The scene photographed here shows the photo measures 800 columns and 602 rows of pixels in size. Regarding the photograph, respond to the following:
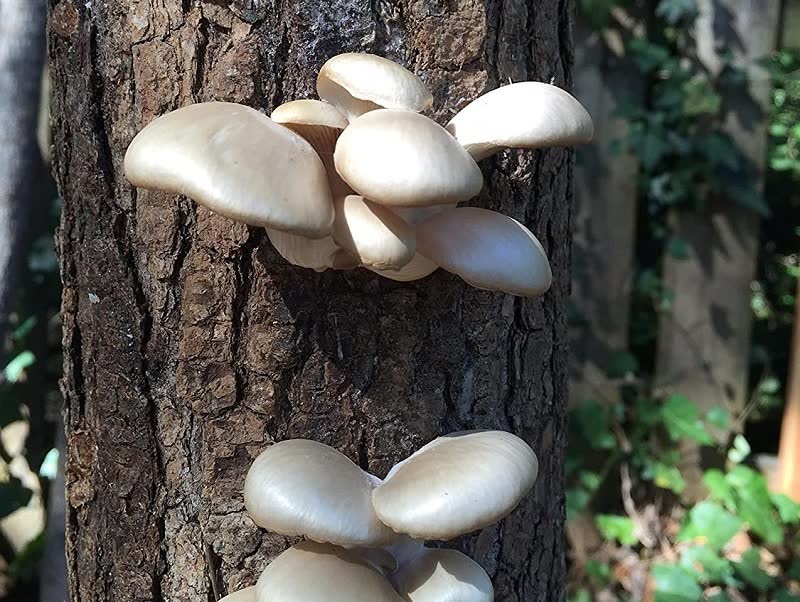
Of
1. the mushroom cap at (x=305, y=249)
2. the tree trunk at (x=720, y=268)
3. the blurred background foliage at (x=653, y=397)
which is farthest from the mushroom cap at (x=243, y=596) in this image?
the tree trunk at (x=720, y=268)

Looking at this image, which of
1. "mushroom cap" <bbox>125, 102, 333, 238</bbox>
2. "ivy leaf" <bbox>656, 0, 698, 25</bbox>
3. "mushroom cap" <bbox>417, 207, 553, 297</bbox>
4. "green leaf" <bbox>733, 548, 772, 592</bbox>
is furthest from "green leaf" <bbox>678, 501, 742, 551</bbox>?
"mushroom cap" <bbox>125, 102, 333, 238</bbox>

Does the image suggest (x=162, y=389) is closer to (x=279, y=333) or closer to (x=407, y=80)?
(x=279, y=333)

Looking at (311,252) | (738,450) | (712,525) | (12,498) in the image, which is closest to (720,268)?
(738,450)

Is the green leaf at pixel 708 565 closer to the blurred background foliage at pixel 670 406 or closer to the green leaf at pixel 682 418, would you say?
the blurred background foliage at pixel 670 406

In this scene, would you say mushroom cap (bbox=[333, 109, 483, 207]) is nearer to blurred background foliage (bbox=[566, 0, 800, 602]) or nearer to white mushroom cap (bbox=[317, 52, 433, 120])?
white mushroom cap (bbox=[317, 52, 433, 120])

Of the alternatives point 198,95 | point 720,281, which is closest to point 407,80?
point 198,95
